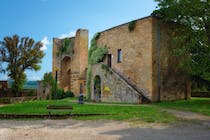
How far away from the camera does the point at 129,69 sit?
24.2 metres

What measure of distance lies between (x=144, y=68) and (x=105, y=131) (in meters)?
14.0

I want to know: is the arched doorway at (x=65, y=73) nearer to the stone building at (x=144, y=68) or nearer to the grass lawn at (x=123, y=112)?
the stone building at (x=144, y=68)

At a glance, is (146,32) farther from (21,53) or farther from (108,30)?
(21,53)

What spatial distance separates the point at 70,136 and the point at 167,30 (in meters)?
17.5

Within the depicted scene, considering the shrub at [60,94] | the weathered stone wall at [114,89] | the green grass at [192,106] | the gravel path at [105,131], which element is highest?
the weathered stone wall at [114,89]

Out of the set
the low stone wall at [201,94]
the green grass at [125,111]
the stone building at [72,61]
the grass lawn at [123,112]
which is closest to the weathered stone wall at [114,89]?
the green grass at [125,111]

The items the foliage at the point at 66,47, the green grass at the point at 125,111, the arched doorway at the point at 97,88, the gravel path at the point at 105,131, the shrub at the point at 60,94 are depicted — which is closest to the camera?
the gravel path at the point at 105,131

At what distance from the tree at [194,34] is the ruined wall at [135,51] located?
302 centimetres

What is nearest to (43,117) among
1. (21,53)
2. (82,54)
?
(82,54)

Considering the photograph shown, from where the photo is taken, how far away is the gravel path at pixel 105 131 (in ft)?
26.8

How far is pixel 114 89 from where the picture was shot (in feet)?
75.9

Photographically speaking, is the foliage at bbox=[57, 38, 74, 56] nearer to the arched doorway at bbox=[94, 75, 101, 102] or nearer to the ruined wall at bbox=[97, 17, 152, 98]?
the arched doorway at bbox=[94, 75, 101, 102]

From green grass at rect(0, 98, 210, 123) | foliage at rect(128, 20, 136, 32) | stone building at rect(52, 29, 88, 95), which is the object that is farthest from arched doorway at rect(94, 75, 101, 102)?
stone building at rect(52, 29, 88, 95)

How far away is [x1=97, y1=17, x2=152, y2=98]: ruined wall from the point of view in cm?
2227
